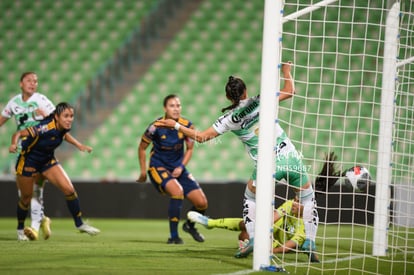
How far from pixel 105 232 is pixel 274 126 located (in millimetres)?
5841

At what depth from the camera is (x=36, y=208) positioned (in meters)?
9.57

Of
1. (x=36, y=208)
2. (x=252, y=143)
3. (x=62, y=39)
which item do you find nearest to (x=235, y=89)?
(x=252, y=143)

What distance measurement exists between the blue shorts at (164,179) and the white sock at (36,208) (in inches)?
58.2

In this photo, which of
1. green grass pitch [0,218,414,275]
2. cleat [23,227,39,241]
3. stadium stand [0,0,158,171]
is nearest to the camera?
green grass pitch [0,218,414,275]

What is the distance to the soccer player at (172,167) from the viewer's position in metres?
9.38

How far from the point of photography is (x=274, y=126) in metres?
6.02

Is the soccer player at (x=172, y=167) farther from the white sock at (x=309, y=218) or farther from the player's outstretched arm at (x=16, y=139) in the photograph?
the white sock at (x=309, y=218)

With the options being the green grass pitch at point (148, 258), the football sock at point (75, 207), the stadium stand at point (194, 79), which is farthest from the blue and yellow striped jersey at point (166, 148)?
the stadium stand at point (194, 79)

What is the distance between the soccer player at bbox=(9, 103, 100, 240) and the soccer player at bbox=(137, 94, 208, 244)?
0.93 metres

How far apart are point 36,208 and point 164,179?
1703mm

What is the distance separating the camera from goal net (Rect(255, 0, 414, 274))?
656cm

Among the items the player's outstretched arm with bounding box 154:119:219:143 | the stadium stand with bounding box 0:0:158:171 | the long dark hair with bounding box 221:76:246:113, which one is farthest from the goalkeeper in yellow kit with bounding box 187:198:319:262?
the stadium stand with bounding box 0:0:158:171

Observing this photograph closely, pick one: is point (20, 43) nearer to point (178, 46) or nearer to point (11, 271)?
point (178, 46)

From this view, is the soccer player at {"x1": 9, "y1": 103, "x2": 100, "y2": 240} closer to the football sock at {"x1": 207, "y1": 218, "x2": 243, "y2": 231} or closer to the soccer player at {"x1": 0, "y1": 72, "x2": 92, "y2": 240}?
the soccer player at {"x1": 0, "y1": 72, "x2": 92, "y2": 240}
